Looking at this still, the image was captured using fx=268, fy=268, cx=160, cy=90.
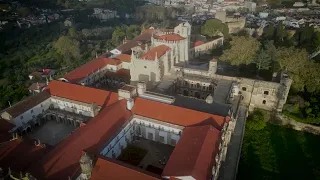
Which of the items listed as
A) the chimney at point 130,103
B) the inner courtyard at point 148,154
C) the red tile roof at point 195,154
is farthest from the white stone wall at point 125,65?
the red tile roof at point 195,154

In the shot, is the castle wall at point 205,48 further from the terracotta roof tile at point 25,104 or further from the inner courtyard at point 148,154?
the terracotta roof tile at point 25,104

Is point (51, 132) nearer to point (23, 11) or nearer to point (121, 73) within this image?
point (121, 73)

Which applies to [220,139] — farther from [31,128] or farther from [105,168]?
[31,128]

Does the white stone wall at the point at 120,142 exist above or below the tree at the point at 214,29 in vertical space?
below

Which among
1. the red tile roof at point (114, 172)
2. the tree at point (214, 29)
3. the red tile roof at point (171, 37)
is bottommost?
the red tile roof at point (114, 172)

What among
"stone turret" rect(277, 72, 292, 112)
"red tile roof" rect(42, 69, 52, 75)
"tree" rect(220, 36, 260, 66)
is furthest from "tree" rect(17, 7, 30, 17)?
"stone turret" rect(277, 72, 292, 112)

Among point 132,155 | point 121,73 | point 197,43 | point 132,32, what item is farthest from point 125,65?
point 132,32

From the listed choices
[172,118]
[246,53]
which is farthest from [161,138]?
[246,53]

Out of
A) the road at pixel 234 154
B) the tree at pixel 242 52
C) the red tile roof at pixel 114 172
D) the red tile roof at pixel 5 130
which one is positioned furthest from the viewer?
the tree at pixel 242 52
